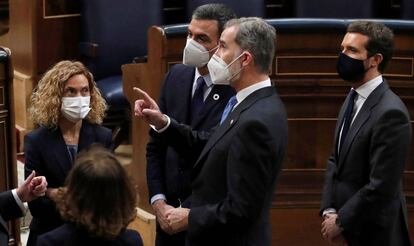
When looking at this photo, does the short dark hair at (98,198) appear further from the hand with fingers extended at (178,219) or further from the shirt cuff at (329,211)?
the shirt cuff at (329,211)

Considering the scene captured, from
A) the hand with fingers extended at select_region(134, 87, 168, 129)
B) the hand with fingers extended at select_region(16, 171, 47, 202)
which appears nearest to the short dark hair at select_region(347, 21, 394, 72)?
the hand with fingers extended at select_region(134, 87, 168, 129)

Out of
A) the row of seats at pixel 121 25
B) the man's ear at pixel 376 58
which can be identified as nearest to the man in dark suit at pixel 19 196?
the man's ear at pixel 376 58

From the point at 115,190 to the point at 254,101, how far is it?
0.36 meters

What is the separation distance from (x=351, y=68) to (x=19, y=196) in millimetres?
665

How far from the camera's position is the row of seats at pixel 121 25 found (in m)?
2.80

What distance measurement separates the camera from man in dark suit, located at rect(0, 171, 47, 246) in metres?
1.53

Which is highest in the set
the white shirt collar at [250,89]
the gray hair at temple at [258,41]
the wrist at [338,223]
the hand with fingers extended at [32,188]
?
the gray hair at temple at [258,41]

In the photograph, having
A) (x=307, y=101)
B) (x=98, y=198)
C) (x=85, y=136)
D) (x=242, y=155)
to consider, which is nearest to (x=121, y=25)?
(x=307, y=101)

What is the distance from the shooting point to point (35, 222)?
5.69 ft

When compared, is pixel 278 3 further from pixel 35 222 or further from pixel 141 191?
pixel 35 222

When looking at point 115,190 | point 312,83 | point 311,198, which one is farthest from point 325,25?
point 115,190

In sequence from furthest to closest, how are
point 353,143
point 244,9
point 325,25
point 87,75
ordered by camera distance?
point 244,9, point 325,25, point 87,75, point 353,143

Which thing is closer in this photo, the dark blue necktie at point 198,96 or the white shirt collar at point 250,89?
the white shirt collar at point 250,89

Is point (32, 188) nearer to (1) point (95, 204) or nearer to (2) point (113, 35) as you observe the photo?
(1) point (95, 204)
